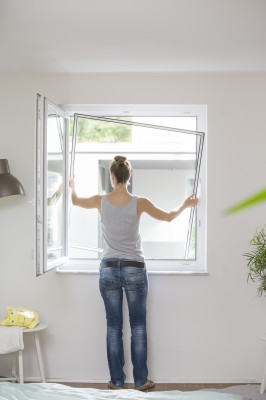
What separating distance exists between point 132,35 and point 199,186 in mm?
1527

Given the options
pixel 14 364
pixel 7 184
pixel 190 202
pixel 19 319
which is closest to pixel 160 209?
pixel 190 202

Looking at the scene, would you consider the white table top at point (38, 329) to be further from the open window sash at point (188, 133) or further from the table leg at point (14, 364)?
the open window sash at point (188, 133)

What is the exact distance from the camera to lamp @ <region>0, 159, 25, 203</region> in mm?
4250

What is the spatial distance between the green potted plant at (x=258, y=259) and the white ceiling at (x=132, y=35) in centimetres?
134

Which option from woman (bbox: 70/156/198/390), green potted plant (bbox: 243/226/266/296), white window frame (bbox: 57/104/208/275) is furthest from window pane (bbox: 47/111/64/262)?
green potted plant (bbox: 243/226/266/296)

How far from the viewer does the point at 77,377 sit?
14.8 ft

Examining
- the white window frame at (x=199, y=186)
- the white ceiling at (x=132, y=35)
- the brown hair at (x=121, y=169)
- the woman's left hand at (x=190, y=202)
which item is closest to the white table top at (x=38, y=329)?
the white window frame at (x=199, y=186)

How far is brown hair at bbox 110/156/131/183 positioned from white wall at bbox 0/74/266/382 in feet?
2.26

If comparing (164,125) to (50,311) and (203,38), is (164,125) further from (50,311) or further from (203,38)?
(50,311)

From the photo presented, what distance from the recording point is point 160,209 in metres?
4.29

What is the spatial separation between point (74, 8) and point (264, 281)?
2483 mm

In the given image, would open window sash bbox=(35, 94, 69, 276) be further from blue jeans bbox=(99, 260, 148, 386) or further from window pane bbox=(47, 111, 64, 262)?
blue jeans bbox=(99, 260, 148, 386)

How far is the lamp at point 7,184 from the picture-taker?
4.25 metres

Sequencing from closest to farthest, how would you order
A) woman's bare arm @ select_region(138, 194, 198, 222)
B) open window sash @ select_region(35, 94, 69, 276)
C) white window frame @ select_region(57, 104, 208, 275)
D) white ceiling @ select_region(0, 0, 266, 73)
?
white ceiling @ select_region(0, 0, 266, 73)
open window sash @ select_region(35, 94, 69, 276)
woman's bare arm @ select_region(138, 194, 198, 222)
white window frame @ select_region(57, 104, 208, 275)
